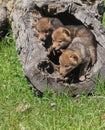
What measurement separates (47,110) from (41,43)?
978 millimetres

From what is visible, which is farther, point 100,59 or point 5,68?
point 5,68

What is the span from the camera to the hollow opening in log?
6.21m

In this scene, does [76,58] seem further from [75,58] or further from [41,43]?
[41,43]

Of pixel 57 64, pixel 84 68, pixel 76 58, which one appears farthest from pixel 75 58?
pixel 57 64

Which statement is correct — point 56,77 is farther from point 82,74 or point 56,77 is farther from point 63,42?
point 63,42

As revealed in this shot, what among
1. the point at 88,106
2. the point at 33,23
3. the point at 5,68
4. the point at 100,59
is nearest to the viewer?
the point at 88,106

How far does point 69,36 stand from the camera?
276 inches

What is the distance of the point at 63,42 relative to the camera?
701cm

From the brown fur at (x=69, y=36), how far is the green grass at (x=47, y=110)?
74 centimetres

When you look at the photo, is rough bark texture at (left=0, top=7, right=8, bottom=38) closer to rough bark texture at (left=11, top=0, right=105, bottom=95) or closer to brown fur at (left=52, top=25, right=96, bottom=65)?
rough bark texture at (left=11, top=0, right=105, bottom=95)

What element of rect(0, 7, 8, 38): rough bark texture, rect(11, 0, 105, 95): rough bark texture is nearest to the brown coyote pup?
rect(11, 0, 105, 95): rough bark texture

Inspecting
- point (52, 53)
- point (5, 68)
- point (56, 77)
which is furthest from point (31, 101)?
point (5, 68)

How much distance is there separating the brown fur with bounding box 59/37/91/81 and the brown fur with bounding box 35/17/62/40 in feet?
1.68

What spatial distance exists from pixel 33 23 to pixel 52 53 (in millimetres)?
529
